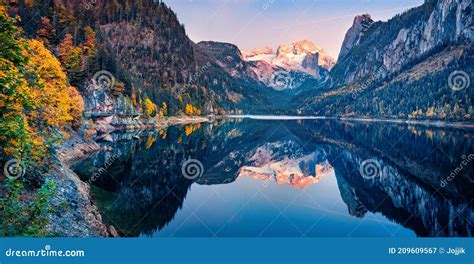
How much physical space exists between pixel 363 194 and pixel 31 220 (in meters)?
26.0

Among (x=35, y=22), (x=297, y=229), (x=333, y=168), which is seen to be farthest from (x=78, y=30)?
(x=297, y=229)

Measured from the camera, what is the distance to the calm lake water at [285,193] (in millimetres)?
22438

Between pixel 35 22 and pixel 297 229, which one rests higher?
pixel 35 22

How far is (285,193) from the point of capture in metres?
31.7

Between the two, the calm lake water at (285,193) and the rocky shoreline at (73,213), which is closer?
the rocky shoreline at (73,213)

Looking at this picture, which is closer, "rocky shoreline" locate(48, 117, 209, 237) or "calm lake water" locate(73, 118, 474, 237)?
"rocky shoreline" locate(48, 117, 209, 237)

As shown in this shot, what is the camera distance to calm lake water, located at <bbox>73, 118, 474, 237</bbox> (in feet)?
73.6

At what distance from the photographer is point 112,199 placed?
27.2 m

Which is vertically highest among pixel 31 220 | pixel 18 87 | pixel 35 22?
pixel 35 22

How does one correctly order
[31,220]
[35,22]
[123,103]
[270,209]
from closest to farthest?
[31,220] < [270,209] < [35,22] < [123,103]

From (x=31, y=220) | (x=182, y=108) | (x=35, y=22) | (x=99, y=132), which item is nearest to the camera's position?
(x=31, y=220)

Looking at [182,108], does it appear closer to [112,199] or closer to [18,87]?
[112,199]

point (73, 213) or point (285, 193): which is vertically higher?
point (73, 213)

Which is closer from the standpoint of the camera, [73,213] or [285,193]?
[73,213]
